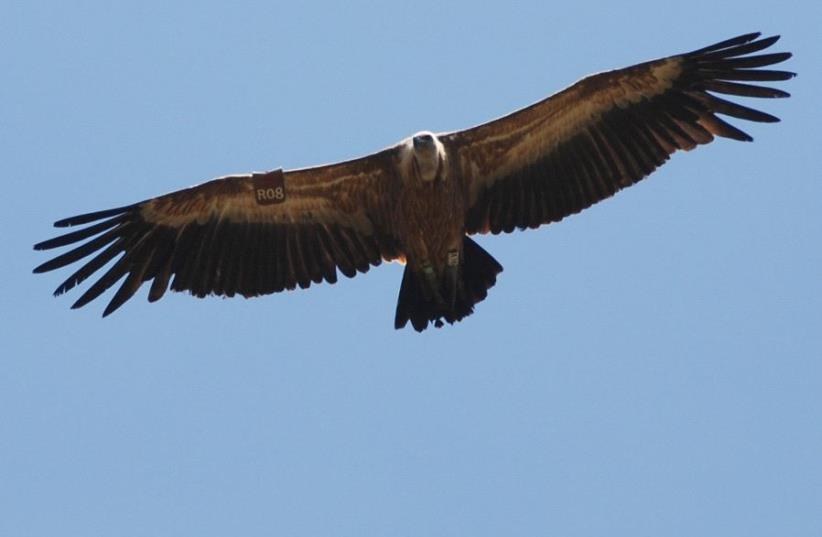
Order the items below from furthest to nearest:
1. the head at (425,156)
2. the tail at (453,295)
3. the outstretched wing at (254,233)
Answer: the outstretched wing at (254,233), the tail at (453,295), the head at (425,156)

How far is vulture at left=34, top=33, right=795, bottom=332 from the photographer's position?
53.5 ft

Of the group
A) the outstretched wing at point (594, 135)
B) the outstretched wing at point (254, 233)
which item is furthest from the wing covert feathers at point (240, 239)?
the outstretched wing at point (594, 135)

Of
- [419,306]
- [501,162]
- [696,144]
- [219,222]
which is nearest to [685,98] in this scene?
[696,144]

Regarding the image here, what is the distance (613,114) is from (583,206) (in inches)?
31.6

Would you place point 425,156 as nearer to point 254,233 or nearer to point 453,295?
point 453,295

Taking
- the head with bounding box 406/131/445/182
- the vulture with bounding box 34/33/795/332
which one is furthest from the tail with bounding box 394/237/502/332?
the head with bounding box 406/131/445/182

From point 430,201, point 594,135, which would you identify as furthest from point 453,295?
point 594,135

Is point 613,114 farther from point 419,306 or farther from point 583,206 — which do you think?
point 419,306

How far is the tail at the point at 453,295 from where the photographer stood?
53.5 feet

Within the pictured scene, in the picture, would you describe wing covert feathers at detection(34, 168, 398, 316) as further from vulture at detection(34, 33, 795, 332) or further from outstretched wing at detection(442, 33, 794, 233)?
outstretched wing at detection(442, 33, 794, 233)

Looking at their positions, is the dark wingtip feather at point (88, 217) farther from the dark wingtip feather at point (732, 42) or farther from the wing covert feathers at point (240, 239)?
the dark wingtip feather at point (732, 42)

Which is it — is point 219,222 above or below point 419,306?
above

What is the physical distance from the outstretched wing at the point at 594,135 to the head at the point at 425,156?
451 mm

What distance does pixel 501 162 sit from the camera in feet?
55.0
